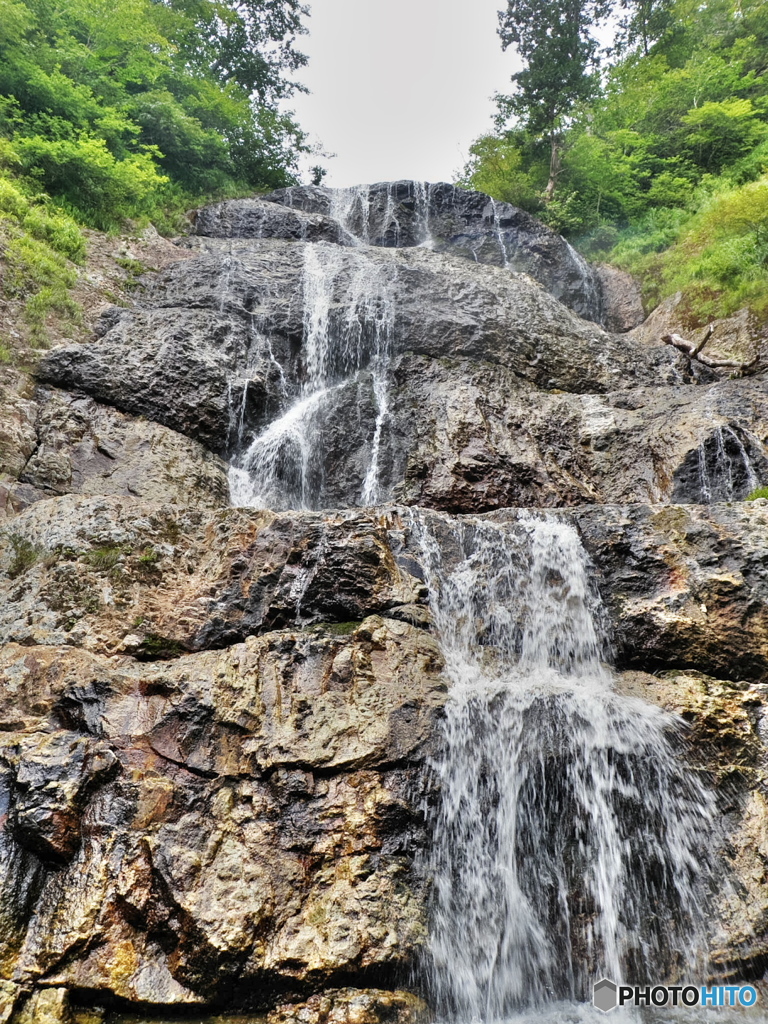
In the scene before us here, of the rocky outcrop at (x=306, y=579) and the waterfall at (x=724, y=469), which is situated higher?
the waterfall at (x=724, y=469)

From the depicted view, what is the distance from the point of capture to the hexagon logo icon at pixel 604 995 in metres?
3.78

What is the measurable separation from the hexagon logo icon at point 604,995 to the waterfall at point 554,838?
5 centimetres

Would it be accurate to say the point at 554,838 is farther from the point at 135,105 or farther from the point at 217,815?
the point at 135,105

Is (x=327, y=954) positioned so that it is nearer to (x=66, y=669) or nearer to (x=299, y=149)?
(x=66, y=669)

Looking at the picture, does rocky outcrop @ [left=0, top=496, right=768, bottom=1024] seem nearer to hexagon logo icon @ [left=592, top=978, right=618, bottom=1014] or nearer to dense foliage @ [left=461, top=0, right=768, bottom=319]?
hexagon logo icon @ [left=592, top=978, right=618, bottom=1014]

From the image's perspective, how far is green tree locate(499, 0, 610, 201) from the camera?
63.2 ft

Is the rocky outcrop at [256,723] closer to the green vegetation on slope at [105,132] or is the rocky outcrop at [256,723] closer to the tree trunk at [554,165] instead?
the green vegetation on slope at [105,132]

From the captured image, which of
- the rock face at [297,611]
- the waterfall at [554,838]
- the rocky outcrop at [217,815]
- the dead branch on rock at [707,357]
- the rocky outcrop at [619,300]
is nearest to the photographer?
the rocky outcrop at [217,815]

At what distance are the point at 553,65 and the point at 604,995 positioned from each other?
24.1 m

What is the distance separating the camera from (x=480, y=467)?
327 inches

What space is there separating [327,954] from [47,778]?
6.94 feet

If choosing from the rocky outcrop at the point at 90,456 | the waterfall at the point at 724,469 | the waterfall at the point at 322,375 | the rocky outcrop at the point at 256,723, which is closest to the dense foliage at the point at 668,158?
the waterfall at the point at 724,469

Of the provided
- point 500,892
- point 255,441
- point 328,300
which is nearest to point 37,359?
point 255,441

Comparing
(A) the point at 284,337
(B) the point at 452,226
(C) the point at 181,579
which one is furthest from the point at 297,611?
(B) the point at 452,226
